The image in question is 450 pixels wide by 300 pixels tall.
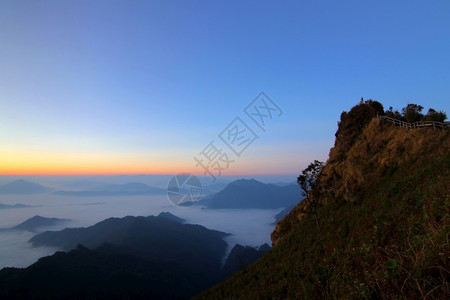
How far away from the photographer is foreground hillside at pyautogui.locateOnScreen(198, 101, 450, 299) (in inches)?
142

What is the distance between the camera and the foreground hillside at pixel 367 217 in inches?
142

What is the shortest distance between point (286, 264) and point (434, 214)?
17414mm

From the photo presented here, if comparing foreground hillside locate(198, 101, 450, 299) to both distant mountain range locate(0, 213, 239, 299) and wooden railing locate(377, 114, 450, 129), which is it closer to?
wooden railing locate(377, 114, 450, 129)

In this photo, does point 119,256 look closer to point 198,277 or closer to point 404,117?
point 198,277

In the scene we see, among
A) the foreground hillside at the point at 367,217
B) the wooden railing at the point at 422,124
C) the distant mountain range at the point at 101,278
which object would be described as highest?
the wooden railing at the point at 422,124

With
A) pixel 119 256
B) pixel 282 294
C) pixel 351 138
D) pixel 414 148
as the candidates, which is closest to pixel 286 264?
pixel 282 294

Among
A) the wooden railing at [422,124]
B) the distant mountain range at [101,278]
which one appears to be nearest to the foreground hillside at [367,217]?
the wooden railing at [422,124]

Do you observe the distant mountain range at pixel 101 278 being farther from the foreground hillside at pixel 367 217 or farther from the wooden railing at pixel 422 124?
the wooden railing at pixel 422 124

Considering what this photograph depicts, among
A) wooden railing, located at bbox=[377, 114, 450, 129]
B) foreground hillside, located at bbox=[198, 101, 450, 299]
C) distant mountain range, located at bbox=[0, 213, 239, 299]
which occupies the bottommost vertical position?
distant mountain range, located at bbox=[0, 213, 239, 299]

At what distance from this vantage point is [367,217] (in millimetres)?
19156

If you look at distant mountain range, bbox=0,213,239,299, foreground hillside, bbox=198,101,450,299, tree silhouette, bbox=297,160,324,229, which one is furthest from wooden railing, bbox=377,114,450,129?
distant mountain range, bbox=0,213,239,299

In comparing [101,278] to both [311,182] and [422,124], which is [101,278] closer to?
[311,182]

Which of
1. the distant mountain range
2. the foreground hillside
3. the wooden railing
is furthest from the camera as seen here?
the distant mountain range

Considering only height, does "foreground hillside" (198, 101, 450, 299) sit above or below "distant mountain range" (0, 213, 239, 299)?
above
